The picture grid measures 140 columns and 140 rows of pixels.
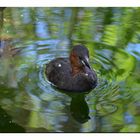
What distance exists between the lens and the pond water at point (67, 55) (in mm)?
4836

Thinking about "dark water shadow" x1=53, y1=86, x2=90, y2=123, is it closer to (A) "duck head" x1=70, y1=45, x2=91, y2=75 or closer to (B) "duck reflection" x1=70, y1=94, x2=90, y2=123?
(B) "duck reflection" x1=70, y1=94, x2=90, y2=123

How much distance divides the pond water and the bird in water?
81 mm

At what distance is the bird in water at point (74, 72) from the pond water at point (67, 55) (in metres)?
0.08

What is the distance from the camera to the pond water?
4.84m

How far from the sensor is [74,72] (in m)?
5.66

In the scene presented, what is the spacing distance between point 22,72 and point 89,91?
64cm

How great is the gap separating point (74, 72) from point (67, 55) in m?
0.36

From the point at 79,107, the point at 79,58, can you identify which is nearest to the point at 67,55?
the point at 79,58

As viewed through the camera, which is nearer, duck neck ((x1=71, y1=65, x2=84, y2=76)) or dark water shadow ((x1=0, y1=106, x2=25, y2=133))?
dark water shadow ((x1=0, y1=106, x2=25, y2=133))
